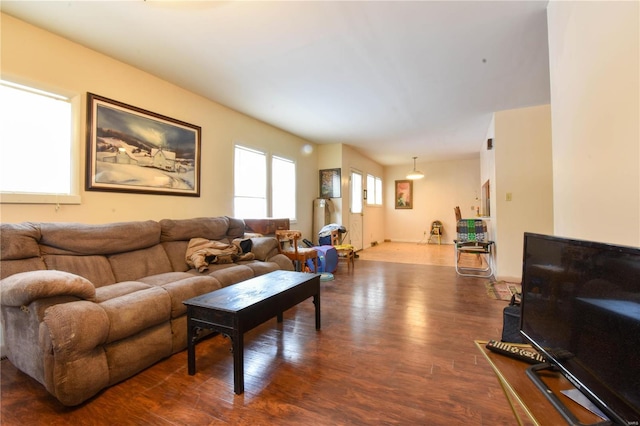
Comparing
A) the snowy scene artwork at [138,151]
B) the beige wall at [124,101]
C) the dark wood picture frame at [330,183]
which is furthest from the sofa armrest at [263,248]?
the dark wood picture frame at [330,183]

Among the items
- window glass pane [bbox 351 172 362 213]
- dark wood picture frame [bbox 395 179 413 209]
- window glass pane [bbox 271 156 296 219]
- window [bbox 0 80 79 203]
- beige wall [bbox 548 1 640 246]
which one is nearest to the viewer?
beige wall [bbox 548 1 640 246]

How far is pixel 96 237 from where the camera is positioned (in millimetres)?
2344

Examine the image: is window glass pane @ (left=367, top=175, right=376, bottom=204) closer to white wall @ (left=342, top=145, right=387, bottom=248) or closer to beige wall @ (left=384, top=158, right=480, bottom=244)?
white wall @ (left=342, top=145, right=387, bottom=248)

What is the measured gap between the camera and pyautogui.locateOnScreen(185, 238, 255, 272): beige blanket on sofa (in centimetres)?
282

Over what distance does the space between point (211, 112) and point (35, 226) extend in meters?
2.45

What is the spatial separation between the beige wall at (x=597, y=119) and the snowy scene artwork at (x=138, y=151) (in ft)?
12.3

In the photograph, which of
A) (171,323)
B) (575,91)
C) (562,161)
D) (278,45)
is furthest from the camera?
(278,45)

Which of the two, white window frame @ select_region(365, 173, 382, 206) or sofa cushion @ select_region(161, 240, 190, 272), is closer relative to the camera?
sofa cushion @ select_region(161, 240, 190, 272)

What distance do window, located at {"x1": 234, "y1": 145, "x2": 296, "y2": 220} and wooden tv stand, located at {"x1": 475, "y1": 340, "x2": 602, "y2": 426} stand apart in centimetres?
386

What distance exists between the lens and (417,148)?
22.7 feet

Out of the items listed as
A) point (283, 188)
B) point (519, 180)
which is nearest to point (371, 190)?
point (283, 188)

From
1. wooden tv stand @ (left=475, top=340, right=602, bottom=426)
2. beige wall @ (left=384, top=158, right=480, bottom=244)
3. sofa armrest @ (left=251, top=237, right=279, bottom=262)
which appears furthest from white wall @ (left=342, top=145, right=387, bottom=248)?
wooden tv stand @ (left=475, top=340, right=602, bottom=426)

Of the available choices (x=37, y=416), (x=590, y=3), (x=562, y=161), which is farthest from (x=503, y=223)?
(x=37, y=416)

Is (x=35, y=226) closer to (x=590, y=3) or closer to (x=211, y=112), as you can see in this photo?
(x=211, y=112)
